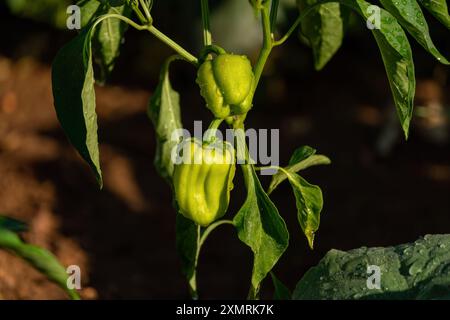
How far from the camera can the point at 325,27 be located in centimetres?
168

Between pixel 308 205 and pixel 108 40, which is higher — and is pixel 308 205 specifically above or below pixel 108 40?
below

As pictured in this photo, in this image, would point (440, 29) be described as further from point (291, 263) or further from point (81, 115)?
point (81, 115)

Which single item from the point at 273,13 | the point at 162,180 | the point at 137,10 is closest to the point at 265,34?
the point at 273,13

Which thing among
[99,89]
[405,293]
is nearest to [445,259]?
[405,293]

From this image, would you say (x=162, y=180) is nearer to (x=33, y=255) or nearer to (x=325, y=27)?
(x=325, y=27)

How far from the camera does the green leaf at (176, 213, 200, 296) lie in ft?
5.24

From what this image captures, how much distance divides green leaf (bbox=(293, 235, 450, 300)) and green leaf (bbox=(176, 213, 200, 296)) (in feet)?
0.70

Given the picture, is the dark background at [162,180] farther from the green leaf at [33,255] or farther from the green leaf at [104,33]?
the green leaf at [33,255]

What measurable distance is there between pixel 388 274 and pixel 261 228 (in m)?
0.23

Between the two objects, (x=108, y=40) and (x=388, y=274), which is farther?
(x=108, y=40)

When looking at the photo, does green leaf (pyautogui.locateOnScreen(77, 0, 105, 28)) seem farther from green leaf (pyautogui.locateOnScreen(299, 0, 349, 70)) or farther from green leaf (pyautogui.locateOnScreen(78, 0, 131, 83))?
green leaf (pyautogui.locateOnScreen(299, 0, 349, 70))

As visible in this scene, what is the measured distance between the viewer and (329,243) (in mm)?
2441

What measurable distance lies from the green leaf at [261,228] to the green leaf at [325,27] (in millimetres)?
424

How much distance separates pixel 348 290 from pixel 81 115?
0.52 meters
